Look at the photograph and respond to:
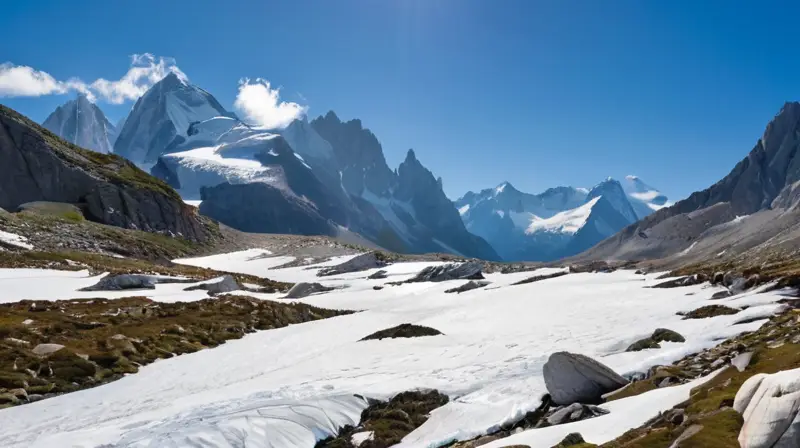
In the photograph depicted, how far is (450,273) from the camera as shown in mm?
83500

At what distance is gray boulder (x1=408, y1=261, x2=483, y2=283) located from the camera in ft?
270

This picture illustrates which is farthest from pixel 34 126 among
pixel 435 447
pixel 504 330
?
pixel 435 447

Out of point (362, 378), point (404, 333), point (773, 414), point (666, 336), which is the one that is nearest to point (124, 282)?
point (404, 333)

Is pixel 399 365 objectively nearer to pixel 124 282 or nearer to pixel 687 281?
pixel 687 281

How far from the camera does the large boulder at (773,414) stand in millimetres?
8664

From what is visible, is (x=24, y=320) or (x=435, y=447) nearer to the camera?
(x=435, y=447)

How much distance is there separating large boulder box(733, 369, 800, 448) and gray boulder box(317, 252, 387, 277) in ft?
291

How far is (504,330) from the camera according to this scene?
3566cm

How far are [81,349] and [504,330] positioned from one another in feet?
88.6

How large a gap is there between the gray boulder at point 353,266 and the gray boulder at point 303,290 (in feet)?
91.5

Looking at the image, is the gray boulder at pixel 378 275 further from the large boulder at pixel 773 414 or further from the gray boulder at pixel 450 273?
the large boulder at pixel 773 414

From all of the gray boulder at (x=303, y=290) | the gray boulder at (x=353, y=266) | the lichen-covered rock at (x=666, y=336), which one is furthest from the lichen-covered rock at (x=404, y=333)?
the gray boulder at (x=353, y=266)

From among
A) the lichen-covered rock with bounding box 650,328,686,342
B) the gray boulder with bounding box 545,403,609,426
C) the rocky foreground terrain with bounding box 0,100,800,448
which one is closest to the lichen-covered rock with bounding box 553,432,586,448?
the rocky foreground terrain with bounding box 0,100,800,448

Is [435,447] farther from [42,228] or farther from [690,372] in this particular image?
[42,228]
